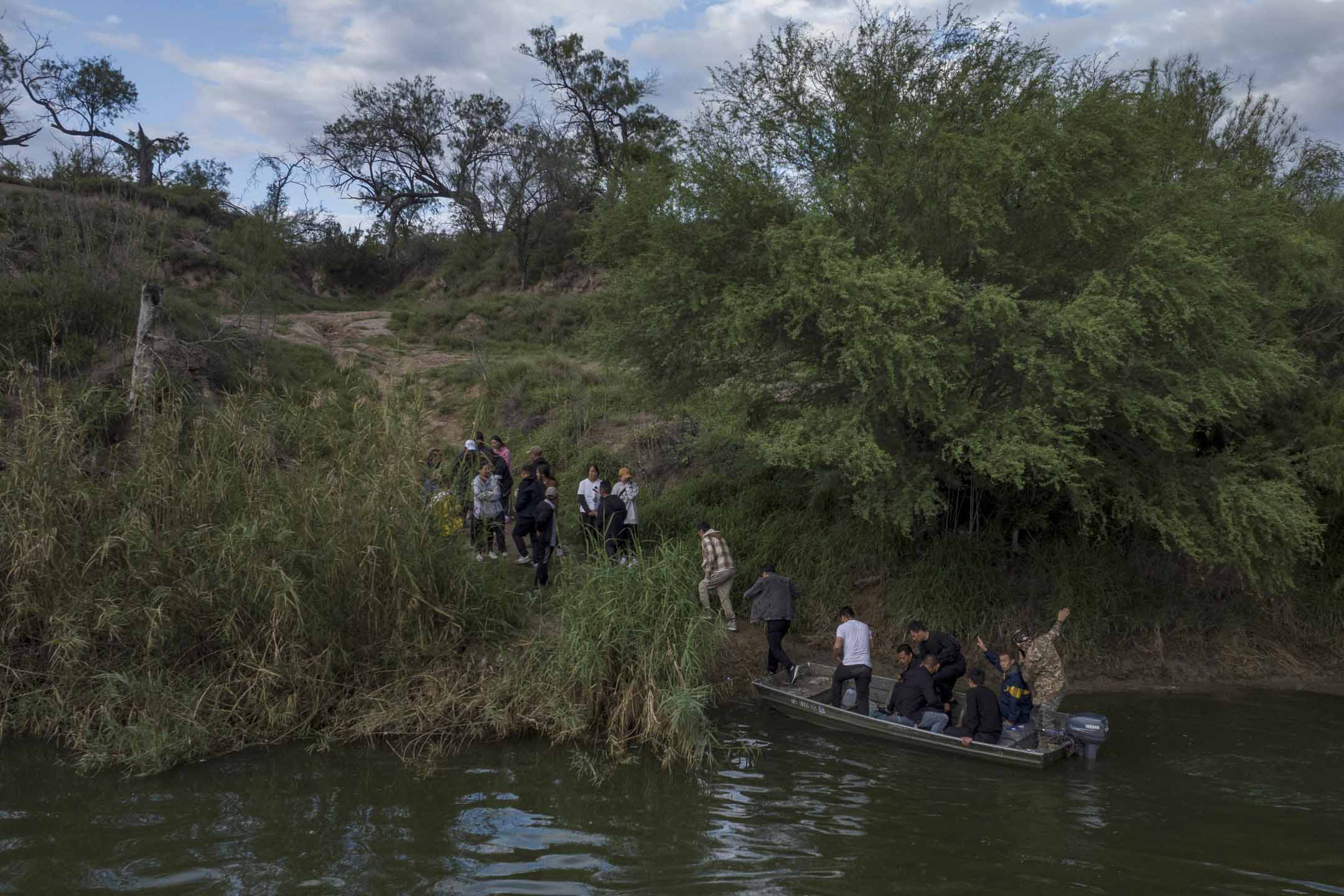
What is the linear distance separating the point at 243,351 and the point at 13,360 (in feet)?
17.4

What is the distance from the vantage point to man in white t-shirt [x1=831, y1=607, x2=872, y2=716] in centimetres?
1133

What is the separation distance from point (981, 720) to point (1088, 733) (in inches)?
43.0

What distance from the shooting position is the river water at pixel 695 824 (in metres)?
7.58

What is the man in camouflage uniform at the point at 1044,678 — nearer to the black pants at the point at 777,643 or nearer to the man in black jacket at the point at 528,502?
the black pants at the point at 777,643

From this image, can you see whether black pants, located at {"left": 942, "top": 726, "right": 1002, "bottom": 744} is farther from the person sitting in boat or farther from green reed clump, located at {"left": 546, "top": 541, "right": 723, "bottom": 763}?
green reed clump, located at {"left": 546, "top": 541, "right": 723, "bottom": 763}

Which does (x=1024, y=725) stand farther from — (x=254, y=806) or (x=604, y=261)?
(x=604, y=261)

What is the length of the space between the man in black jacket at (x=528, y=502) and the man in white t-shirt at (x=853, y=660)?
4815 millimetres

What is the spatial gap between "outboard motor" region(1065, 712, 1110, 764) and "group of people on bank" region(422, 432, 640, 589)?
5395 mm

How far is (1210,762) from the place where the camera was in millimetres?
10492

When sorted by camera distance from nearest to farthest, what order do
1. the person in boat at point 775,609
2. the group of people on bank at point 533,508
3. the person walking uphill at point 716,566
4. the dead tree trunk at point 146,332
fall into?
1. the person in boat at point 775,609
2. the group of people on bank at point 533,508
3. the person walking uphill at point 716,566
4. the dead tree trunk at point 146,332

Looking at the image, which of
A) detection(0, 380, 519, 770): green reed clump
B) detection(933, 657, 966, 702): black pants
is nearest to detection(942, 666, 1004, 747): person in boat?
detection(933, 657, 966, 702): black pants

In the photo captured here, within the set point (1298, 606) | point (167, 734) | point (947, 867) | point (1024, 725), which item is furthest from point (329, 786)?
point (1298, 606)

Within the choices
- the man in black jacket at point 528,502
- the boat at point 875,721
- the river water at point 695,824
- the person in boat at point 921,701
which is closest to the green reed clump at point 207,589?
the river water at point 695,824

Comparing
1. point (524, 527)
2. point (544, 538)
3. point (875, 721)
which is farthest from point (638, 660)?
point (524, 527)
